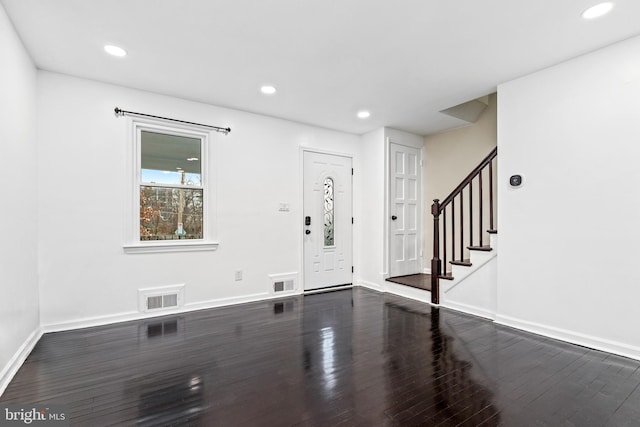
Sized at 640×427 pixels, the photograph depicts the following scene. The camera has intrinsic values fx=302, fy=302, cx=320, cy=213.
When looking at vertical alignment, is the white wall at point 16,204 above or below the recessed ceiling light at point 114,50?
below

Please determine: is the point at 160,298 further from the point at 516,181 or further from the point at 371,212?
the point at 516,181

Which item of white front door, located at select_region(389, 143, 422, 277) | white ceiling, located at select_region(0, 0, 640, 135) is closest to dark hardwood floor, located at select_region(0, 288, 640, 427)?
white front door, located at select_region(389, 143, 422, 277)

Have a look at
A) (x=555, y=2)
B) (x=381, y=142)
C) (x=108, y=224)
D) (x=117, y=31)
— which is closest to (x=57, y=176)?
(x=108, y=224)

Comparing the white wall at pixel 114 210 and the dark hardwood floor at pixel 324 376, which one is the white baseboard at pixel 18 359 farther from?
the white wall at pixel 114 210

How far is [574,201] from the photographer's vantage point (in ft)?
9.31

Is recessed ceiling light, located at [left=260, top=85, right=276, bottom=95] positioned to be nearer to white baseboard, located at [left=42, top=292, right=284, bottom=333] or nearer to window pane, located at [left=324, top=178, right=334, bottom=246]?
window pane, located at [left=324, top=178, right=334, bottom=246]

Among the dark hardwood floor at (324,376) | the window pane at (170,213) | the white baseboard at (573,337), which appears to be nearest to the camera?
the dark hardwood floor at (324,376)

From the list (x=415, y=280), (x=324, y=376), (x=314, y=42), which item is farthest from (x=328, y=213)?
(x=324, y=376)

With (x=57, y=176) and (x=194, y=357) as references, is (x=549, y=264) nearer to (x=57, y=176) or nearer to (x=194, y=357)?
(x=194, y=357)

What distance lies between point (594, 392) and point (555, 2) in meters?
2.68

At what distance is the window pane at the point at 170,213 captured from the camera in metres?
3.62

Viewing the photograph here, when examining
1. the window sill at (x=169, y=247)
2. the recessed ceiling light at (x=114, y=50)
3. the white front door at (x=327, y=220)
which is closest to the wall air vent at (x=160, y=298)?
the window sill at (x=169, y=247)

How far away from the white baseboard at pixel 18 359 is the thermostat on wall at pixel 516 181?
4.59 metres

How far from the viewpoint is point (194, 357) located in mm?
2539
